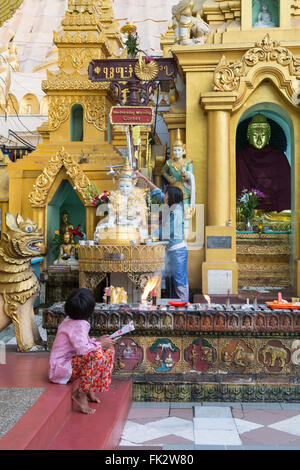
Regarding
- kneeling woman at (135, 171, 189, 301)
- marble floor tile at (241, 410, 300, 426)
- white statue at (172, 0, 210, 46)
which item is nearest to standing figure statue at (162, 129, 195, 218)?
kneeling woman at (135, 171, 189, 301)

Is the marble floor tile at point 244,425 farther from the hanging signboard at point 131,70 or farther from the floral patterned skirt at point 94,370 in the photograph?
the hanging signboard at point 131,70

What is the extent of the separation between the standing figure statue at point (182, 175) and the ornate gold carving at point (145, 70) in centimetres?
165

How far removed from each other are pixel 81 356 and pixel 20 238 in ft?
6.50

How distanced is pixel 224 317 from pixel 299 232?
5.08 m

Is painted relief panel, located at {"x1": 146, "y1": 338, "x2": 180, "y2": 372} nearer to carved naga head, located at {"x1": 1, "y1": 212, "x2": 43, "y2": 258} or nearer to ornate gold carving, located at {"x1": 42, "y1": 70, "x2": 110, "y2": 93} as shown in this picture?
carved naga head, located at {"x1": 1, "y1": 212, "x2": 43, "y2": 258}

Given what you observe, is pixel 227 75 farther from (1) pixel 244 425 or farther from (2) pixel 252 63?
(1) pixel 244 425

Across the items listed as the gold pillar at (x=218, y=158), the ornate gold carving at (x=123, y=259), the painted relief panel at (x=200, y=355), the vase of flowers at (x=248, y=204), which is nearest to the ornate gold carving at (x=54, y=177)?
the gold pillar at (x=218, y=158)

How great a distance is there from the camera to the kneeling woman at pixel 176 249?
8.69 meters

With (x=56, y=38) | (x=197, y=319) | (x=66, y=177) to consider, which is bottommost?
(x=197, y=319)

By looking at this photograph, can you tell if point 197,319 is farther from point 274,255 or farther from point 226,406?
point 274,255

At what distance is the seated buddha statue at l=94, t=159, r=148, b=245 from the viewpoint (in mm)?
8117

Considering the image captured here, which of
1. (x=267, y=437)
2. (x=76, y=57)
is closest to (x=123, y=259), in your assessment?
(x=267, y=437)
